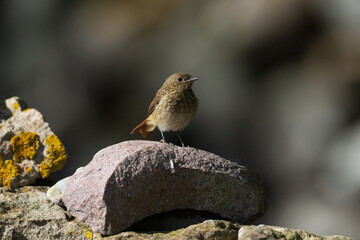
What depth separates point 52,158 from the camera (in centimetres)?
535

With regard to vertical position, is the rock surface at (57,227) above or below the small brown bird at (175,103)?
below

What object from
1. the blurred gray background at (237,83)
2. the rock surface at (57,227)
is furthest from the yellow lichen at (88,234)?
the blurred gray background at (237,83)

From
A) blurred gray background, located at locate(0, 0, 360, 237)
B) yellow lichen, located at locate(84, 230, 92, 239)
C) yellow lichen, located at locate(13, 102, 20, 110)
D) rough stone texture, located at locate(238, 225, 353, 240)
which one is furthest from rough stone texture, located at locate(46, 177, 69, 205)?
blurred gray background, located at locate(0, 0, 360, 237)

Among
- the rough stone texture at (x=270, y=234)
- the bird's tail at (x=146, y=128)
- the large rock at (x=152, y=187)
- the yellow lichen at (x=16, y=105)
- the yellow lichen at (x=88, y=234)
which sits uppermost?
the yellow lichen at (x=16, y=105)

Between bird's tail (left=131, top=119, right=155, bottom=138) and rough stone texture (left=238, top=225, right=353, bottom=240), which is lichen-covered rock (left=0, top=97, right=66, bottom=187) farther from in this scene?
rough stone texture (left=238, top=225, right=353, bottom=240)

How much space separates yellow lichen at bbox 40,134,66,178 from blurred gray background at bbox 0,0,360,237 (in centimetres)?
238

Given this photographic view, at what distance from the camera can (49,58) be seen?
335 inches

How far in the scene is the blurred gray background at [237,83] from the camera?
7.47 meters

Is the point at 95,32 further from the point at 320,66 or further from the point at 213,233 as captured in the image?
the point at 213,233

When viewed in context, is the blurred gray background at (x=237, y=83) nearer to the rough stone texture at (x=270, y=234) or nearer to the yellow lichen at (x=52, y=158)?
the yellow lichen at (x=52, y=158)

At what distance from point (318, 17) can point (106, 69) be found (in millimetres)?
3087

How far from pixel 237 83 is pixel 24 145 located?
3.43 meters

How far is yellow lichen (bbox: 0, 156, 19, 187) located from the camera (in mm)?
5124

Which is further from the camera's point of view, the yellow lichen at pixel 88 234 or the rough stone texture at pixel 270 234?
the yellow lichen at pixel 88 234
